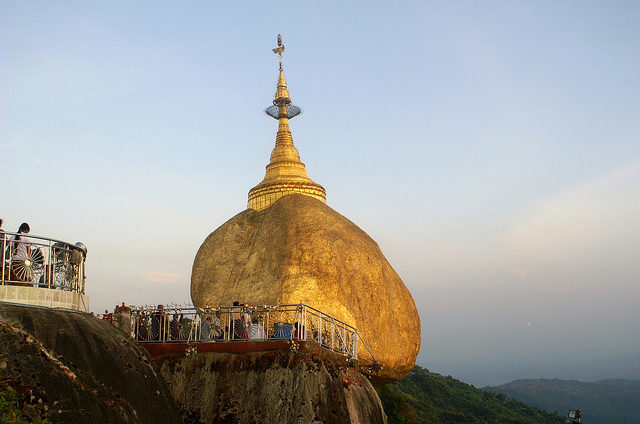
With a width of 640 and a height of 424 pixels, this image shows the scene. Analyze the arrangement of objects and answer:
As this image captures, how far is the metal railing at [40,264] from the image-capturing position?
14.9 m

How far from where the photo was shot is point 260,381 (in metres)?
20.2

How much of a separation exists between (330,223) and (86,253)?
59.5 feet

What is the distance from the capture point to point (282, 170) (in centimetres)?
4075

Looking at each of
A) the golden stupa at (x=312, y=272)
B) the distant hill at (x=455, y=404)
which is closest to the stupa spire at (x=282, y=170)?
the golden stupa at (x=312, y=272)

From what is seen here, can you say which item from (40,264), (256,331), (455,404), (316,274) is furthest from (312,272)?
(455,404)

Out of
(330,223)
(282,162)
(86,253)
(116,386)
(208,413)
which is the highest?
(282,162)

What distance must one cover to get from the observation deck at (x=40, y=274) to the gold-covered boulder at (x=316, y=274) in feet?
46.6

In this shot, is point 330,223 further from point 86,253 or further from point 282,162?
point 86,253

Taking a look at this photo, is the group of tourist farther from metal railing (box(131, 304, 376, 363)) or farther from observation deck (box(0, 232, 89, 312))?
metal railing (box(131, 304, 376, 363))

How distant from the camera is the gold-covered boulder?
30.6m

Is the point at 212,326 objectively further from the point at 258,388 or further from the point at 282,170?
the point at 282,170

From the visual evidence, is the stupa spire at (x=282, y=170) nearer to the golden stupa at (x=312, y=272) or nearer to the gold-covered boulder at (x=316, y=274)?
the golden stupa at (x=312, y=272)

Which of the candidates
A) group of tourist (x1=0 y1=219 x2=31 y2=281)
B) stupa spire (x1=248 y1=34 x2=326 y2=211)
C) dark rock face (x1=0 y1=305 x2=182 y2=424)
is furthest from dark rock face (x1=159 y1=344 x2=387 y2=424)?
stupa spire (x1=248 y1=34 x2=326 y2=211)

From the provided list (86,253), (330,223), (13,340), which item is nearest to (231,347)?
(86,253)
